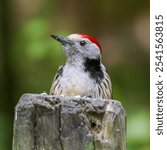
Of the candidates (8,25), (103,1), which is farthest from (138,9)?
(8,25)

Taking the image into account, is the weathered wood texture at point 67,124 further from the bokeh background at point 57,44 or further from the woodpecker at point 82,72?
the bokeh background at point 57,44

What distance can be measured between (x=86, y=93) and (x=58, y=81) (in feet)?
0.78

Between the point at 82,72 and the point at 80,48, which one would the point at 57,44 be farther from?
the point at 82,72

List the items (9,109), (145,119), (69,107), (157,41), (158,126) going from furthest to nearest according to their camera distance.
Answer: (9,109), (145,119), (157,41), (158,126), (69,107)

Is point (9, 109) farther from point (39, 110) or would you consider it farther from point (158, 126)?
point (39, 110)

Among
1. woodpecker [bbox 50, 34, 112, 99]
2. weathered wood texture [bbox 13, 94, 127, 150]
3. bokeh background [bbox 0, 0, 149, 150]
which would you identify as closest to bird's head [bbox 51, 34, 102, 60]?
woodpecker [bbox 50, 34, 112, 99]

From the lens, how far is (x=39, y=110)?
3.01 meters

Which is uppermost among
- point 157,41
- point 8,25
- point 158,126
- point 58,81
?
point 8,25

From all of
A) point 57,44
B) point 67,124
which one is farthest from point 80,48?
point 57,44

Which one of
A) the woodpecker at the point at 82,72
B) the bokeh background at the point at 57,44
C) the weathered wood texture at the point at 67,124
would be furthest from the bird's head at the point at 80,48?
the bokeh background at the point at 57,44

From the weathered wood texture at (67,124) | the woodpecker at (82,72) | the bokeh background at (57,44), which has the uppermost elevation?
the bokeh background at (57,44)

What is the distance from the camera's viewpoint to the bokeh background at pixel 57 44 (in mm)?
7480

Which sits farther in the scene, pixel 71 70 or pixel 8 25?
pixel 8 25

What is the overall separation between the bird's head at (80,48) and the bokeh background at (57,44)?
8.02 feet
